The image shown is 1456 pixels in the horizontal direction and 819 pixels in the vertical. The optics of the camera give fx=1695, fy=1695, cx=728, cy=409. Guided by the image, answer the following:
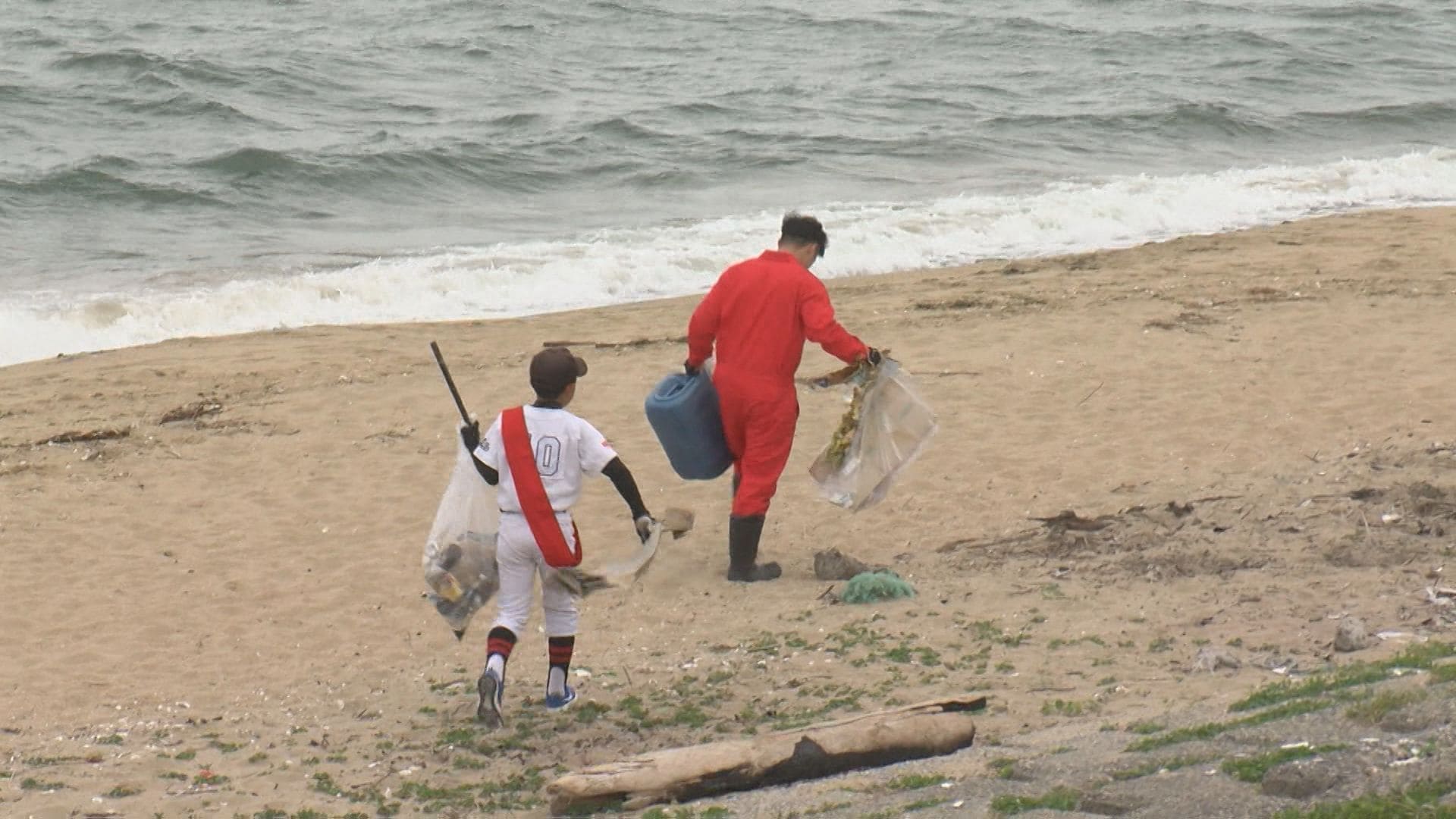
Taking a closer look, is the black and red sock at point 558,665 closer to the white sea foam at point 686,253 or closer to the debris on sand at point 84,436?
the debris on sand at point 84,436

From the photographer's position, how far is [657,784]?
16.1 feet

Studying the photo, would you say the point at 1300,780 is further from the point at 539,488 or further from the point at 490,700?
the point at 490,700

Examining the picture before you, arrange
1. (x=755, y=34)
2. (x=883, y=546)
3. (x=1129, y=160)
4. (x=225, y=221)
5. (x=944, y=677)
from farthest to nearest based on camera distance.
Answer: (x=755, y=34)
(x=1129, y=160)
(x=225, y=221)
(x=883, y=546)
(x=944, y=677)

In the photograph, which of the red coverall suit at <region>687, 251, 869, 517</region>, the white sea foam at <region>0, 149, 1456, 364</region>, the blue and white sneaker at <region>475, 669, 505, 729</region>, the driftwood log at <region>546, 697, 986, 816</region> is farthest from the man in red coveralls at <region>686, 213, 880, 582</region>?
the white sea foam at <region>0, 149, 1456, 364</region>

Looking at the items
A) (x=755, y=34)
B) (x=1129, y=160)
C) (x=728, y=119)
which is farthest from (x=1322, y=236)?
(x=755, y=34)

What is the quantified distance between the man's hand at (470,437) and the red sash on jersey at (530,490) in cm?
14

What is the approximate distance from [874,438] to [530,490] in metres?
2.11

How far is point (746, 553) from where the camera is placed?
7.50 meters

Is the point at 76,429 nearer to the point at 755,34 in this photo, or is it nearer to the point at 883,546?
the point at 883,546

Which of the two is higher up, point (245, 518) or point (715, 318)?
point (715, 318)

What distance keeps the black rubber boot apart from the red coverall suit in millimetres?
49

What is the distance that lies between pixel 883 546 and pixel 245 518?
3.25 meters

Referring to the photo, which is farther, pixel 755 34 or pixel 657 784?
pixel 755 34

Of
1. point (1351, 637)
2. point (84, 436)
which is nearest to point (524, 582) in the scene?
point (1351, 637)
